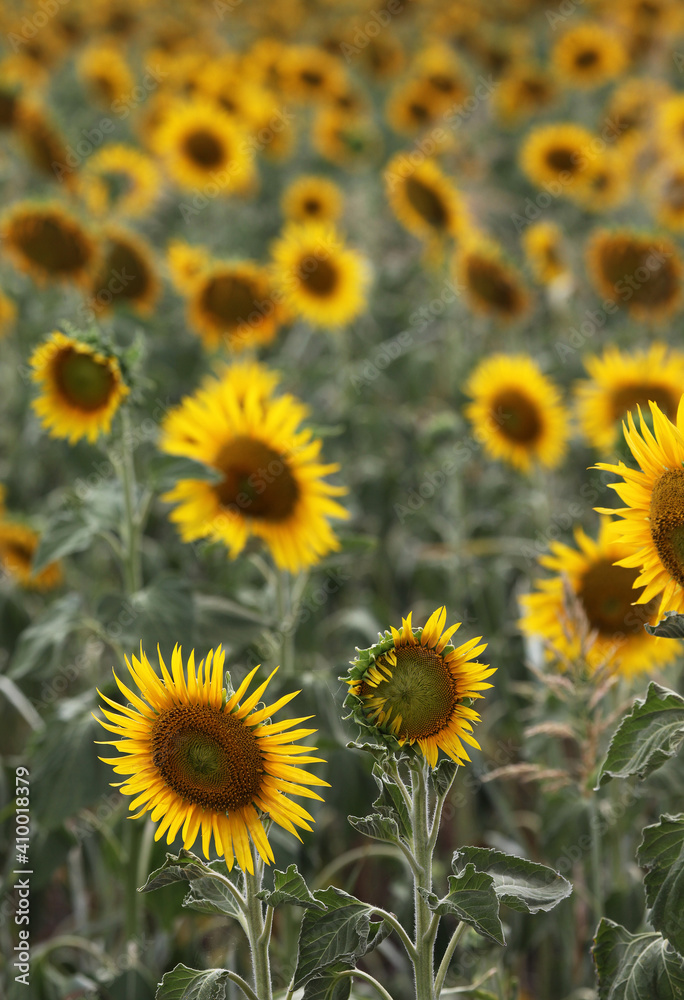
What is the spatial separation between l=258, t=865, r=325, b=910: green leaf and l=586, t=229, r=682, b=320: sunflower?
2763 millimetres

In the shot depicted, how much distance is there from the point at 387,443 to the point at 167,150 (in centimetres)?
180

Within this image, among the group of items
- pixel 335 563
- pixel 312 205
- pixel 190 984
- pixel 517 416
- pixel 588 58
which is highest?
pixel 588 58

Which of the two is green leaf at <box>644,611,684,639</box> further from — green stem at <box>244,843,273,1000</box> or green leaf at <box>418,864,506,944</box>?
green stem at <box>244,843,273,1000</box>

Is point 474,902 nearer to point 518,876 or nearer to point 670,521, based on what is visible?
point 518,876

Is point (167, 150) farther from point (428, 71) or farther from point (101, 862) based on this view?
point (101, 862)

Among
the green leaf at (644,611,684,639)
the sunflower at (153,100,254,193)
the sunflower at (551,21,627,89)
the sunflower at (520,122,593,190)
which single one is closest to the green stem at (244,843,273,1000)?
the green leaf at (644,611,684,639)

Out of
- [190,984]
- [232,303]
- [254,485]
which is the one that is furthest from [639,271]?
[190,984]

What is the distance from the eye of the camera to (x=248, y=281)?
3170 mm

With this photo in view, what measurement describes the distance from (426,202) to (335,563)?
2.20m

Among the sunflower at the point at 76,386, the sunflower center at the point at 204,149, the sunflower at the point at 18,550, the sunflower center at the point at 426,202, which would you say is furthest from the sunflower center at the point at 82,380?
the sunflower center at the point at 204,149

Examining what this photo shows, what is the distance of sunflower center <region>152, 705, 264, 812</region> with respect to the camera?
110 cm

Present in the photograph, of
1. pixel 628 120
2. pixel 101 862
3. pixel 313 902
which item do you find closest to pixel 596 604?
pixel 313 902

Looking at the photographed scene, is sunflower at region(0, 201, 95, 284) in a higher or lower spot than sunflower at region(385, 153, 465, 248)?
lower

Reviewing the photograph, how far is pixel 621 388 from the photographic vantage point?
105 inches
